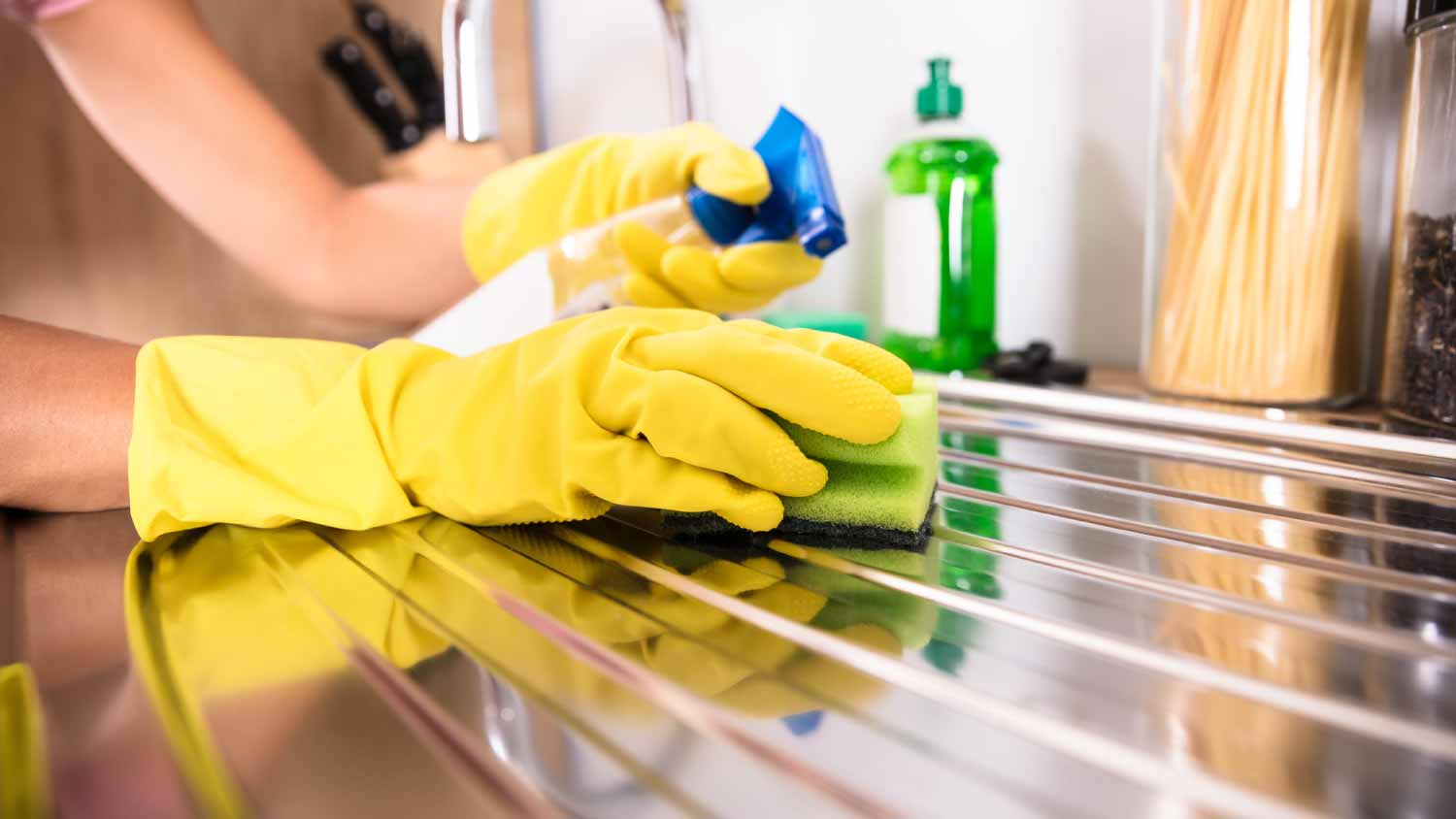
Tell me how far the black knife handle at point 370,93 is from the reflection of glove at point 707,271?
77 cm

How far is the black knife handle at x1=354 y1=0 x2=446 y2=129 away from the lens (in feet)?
4.62

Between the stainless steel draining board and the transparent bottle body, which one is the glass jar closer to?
the stainless steel draining board

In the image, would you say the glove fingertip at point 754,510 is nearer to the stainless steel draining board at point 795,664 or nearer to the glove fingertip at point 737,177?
the stainless steel draining board at point 795,664

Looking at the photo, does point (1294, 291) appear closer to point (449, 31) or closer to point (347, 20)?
point (449, 31)

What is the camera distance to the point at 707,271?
2.55ft

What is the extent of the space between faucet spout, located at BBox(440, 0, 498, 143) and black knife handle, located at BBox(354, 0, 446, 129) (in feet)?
1.68

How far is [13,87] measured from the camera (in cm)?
126

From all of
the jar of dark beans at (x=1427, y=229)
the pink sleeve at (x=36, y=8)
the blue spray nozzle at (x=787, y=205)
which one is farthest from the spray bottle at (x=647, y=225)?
the pink sleeve at (x=36, y=8)

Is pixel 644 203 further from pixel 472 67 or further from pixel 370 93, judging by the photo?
pixel 370 93

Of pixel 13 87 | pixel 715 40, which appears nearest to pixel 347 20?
pixel 13 87

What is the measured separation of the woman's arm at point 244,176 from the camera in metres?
1.01

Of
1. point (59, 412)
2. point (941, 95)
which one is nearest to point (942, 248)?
point (941, 95)

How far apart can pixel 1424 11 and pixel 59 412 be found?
3.05 feet

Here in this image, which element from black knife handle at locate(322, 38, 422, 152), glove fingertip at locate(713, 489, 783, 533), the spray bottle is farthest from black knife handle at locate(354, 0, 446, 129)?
glove fingertip at locate(713, 489, 783, 533)
